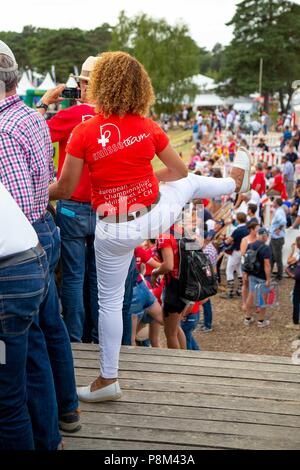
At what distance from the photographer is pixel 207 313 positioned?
30.1 ft

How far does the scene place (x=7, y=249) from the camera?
199 centimetres

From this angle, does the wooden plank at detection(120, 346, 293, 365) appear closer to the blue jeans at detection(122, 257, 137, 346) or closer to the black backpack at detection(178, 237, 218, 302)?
the blue jeans at detection(122, 257, 137, 346)

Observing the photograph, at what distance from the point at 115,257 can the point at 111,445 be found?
84 cm

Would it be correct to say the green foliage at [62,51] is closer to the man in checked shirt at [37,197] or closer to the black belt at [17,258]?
the man in checked shirt at [37,197]

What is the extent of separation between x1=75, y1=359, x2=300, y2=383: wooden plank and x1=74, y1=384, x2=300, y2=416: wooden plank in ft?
0.97

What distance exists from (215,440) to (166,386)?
1.96 feet

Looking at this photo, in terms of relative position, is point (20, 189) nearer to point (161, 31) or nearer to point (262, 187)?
point (262, 187)

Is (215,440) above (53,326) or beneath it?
beneath

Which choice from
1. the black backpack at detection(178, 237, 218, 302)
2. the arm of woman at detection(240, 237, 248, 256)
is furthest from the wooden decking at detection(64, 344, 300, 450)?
the arm of woman at detection(240, 237, 248, 256)

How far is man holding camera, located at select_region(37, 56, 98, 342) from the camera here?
3615 millimetres

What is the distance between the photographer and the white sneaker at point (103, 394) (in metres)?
3.00

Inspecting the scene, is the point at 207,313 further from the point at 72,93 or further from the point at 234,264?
the point at 72,93

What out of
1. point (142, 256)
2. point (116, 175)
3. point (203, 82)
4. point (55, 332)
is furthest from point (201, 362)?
point (203, 82)
